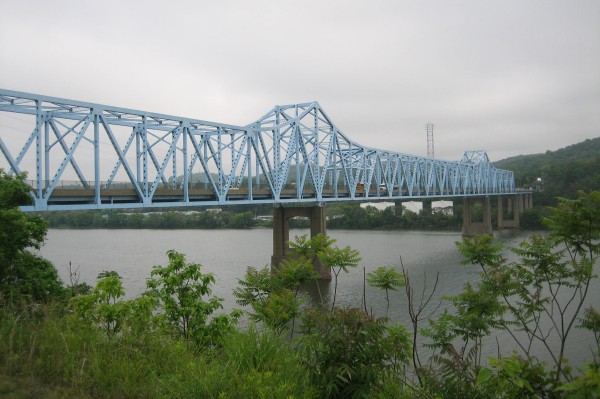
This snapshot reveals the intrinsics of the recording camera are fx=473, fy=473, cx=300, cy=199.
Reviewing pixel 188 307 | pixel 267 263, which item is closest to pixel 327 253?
pixel 188 307

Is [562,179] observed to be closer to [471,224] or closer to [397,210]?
[471,224]

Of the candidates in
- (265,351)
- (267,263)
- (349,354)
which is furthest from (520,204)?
(265,351)

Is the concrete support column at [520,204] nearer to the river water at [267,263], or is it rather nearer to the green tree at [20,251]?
the river water at [267,263]

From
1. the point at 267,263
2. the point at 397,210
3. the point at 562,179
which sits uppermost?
the point at 562,179

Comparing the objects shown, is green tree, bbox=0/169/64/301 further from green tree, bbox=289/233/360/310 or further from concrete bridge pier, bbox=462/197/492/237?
concrete bridge pier, bbox=462/197/492/237

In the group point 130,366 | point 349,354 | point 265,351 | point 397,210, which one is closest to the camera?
point 130,366

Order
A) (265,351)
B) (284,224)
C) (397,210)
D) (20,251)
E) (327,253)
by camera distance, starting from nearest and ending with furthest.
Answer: (265,351) < (327,253) < (20,251) < (284,224) < (397,210)

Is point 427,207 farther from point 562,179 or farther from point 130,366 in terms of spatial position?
point 130,366

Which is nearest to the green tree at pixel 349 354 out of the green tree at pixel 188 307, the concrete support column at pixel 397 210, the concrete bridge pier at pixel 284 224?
the green tree at pixel 188 307

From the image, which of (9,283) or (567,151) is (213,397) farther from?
(567,151)

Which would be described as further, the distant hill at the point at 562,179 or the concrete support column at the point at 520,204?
the concrete support column at the point at 520,204

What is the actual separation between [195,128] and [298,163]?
10.9 m

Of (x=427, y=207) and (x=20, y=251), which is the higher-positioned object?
(x=20, y=251)

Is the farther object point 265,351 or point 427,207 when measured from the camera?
point 427,207
